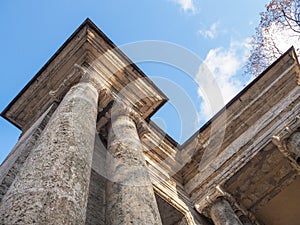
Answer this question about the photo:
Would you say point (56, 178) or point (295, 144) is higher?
point (295, 144)

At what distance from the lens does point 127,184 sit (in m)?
4.60

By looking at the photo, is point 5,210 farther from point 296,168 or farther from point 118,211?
point 296,168

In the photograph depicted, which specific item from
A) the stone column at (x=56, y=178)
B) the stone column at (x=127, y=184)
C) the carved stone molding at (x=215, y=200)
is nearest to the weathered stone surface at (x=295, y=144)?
the carved stone molding at (x=215, y=200)

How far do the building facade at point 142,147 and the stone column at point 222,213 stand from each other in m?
0.02

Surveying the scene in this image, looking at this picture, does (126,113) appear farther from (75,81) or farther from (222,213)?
(222,213)

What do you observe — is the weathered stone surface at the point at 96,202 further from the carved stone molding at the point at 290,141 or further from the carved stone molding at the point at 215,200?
the carved stone molding at the point at 290,141

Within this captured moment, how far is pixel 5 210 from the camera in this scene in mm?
2650

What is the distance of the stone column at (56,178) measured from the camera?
8.53 ft

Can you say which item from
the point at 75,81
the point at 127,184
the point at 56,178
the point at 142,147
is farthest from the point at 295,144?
the point at 56,178

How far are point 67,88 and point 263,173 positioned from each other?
5.04 m

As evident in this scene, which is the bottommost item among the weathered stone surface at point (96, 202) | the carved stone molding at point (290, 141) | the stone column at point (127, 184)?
the weathered stone surface at point (96, 202)

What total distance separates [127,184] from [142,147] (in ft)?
10.7

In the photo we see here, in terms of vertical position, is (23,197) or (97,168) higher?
(23,197)

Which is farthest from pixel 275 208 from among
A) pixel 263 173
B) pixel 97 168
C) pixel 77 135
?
pixel 77 135
